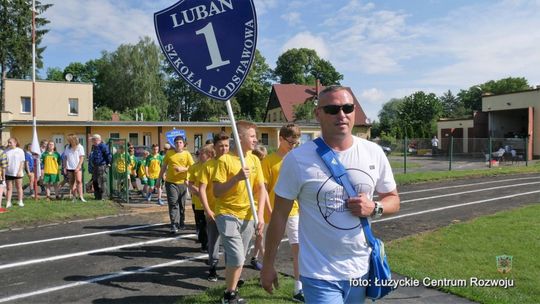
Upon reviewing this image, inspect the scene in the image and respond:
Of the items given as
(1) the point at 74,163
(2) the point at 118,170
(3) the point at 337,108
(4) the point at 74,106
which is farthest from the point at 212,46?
(4) the point at 74,106

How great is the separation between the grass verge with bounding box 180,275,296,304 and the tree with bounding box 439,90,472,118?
377 feet

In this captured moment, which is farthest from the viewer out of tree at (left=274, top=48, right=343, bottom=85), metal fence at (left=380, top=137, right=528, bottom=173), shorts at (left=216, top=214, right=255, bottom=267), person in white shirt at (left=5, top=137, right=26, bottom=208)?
tree at (left=274, top=48, right=343, bottom=85)

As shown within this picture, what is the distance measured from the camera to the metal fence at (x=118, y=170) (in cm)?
1371

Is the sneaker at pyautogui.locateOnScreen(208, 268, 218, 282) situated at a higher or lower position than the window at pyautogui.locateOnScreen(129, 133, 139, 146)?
lower

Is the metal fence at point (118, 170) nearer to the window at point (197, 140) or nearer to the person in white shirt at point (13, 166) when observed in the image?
the person in white shirt at point (13, 166)

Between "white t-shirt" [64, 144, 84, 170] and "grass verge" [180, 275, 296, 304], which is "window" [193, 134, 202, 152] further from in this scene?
"grass verge" [180, 275, 296, 304]

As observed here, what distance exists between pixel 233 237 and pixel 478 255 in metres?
3.86

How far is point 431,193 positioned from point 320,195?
13000 millimetres

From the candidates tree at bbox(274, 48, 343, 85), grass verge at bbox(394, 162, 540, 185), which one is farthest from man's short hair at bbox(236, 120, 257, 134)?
tree at bbox(274, 48, 343, 85)

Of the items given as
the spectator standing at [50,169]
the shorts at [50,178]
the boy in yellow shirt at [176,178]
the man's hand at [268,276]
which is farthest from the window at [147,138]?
the man's hand at [268,276]

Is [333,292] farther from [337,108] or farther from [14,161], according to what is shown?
[14,161]

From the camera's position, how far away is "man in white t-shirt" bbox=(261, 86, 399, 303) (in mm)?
2637

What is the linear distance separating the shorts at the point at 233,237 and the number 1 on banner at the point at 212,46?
68.2 inches

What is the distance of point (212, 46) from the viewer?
3.91m
